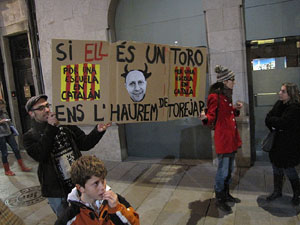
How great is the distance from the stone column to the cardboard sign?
2187mm

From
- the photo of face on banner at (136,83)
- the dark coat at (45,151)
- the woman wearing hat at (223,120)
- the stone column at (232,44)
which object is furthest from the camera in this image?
the stone column at (232,44)

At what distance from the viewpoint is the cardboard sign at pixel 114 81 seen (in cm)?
264

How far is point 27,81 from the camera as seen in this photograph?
8172 millimetres

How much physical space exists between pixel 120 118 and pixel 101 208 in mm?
1150

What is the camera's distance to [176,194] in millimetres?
4309

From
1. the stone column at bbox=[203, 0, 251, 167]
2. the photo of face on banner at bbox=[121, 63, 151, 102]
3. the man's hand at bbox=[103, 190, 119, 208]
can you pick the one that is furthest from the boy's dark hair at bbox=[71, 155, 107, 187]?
the stone column at bbox=[203, 0, 251, 167]

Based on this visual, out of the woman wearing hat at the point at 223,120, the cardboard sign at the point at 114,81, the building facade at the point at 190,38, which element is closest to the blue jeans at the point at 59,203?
the cardboard sign at the point at 114,81

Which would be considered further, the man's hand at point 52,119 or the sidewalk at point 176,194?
the sidewalk at point 176,194

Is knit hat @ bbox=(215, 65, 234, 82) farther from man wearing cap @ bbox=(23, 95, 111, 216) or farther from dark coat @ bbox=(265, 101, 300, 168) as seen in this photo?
man wearing cap @ bbox=(23, 95, 111, 216)

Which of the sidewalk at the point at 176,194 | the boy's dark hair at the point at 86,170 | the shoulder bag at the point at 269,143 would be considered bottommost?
the sidewalk at the point at 176,194

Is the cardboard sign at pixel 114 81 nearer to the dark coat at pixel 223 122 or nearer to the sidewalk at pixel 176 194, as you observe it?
the dark coat at pixel 223 122

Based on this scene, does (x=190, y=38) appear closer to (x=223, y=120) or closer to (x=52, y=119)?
(x=223, y=120)

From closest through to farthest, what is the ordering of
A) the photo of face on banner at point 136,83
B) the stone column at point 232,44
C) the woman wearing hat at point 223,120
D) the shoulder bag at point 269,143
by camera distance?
1. the photo of face on banner at point 136,83
2. the woman wearing hat at point 223,120
3. the shoulder bag at point 269,143
4. the stone column at point 232,44

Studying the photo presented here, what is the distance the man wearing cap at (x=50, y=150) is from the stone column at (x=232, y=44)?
3.62 metres
